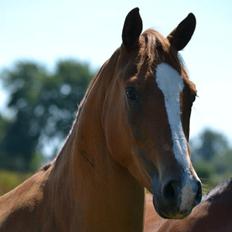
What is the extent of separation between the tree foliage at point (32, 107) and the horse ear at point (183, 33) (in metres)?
61.4

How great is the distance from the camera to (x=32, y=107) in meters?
84.2

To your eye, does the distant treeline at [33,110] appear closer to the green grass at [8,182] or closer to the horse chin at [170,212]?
the green grass at [8,182]

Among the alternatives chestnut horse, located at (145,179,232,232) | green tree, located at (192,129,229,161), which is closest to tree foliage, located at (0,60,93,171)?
green tree, located at (192,129,229,161)

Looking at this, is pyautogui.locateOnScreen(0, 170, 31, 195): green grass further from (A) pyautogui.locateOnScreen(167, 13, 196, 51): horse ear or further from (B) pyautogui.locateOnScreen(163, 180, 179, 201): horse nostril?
(B) pyautogui.locateOnScreen(163, 180, 179, 201): horse nostril

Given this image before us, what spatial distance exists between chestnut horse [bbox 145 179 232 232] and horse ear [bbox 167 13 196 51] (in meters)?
1.62

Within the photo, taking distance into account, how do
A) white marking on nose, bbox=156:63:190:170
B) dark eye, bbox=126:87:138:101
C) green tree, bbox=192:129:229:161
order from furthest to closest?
green tree, bbox=192:129:229:161, dark eye, bbox=126:87:138:101, white marking on nose, bbox=156:63:190:170

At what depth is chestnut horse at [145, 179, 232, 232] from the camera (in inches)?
223

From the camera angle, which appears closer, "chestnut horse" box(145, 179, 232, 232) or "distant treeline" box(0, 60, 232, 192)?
"chestnut horse" box(145, 179, 232, 232)

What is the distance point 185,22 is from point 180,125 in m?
1.06

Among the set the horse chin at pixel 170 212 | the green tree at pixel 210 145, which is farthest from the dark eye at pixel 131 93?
the green tree at pixel 210 145

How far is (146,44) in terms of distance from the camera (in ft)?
15.3

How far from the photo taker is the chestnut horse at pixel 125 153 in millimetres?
4121

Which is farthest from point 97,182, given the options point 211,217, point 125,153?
point 211,217

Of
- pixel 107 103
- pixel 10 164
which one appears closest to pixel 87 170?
pixel 107 103
